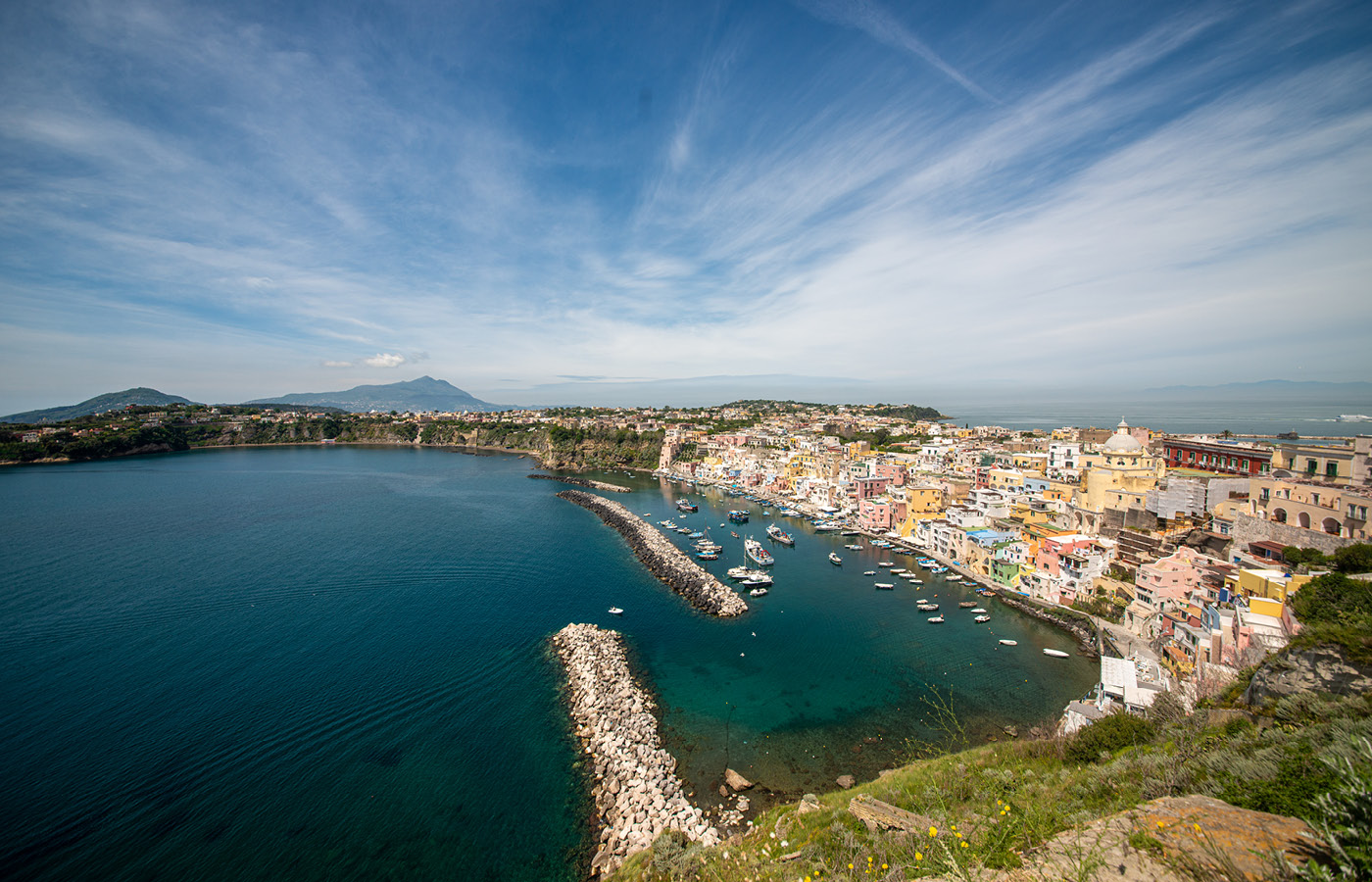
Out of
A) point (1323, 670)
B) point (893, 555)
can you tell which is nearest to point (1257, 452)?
point (893, 555)

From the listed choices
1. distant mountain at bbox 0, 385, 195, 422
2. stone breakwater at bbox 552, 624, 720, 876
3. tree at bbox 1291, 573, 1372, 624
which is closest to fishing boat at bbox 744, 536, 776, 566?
stone breakwater at bbox 552, 624, 720, 876

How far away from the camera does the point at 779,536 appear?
1057 inches

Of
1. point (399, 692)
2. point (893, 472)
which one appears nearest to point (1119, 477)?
point (893, 472)

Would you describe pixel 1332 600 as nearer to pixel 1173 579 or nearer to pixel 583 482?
pixel 1173 579

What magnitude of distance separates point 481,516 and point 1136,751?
31.9 m

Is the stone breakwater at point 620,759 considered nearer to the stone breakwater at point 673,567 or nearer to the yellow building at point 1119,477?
the stone breakwater at point 673,567

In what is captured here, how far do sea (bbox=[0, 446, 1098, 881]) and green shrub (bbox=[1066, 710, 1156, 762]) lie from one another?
2.16m

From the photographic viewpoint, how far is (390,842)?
8500 mm

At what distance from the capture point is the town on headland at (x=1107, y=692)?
3369 mm

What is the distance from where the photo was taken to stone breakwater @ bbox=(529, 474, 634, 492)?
4323cm

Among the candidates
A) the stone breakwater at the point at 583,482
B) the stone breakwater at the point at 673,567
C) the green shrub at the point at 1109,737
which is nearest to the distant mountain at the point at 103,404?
the stone breakwater at the point at 583,482

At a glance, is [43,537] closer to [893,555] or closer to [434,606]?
[434,606]

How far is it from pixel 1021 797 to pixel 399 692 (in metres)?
13.3

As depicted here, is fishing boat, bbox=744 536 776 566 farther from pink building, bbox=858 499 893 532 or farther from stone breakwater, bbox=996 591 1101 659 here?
stone breakwater, bbox=996 591 1101 659
